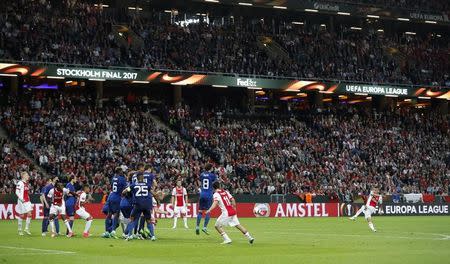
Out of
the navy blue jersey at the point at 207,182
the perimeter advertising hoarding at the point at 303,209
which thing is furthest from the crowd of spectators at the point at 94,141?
the navy blue jersey at the point at 207,182

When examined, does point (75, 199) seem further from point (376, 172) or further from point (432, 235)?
point (376, 172)

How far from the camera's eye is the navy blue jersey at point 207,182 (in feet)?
109

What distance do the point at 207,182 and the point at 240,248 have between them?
29.6ft

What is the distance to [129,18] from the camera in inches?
2564

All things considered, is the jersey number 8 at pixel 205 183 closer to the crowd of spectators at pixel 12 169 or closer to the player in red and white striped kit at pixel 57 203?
the player in red and white striped kit at pixel 57 203

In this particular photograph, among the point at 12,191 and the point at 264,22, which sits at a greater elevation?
the point at 264,22

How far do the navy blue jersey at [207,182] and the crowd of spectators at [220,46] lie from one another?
87.8 ft

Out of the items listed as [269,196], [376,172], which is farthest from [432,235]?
[376,172]

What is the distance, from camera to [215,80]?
63.7m

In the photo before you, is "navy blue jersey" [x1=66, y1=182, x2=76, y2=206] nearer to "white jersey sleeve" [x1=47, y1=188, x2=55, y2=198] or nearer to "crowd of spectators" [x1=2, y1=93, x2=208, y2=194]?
"white jersey sleeve" [x1=47, y1=188, x2=55, y2=198]

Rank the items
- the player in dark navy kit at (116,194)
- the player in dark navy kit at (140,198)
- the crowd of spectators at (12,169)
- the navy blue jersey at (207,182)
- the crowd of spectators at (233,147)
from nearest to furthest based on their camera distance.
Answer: the player in dark navy kit at (140,198)
the player in dark navy kit at (116,194)
the navy blue jersey at (207,182)
the crowd of spectators at (12,169)
the crowd of spectators at (233,147)

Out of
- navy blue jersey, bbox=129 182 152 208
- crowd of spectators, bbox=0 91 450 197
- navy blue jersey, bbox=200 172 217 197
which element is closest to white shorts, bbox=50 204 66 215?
navy blue jersey, bbox=129 182 152 208

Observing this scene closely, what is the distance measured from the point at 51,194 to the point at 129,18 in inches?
1465

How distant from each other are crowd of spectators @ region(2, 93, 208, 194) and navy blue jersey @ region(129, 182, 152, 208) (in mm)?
21874
